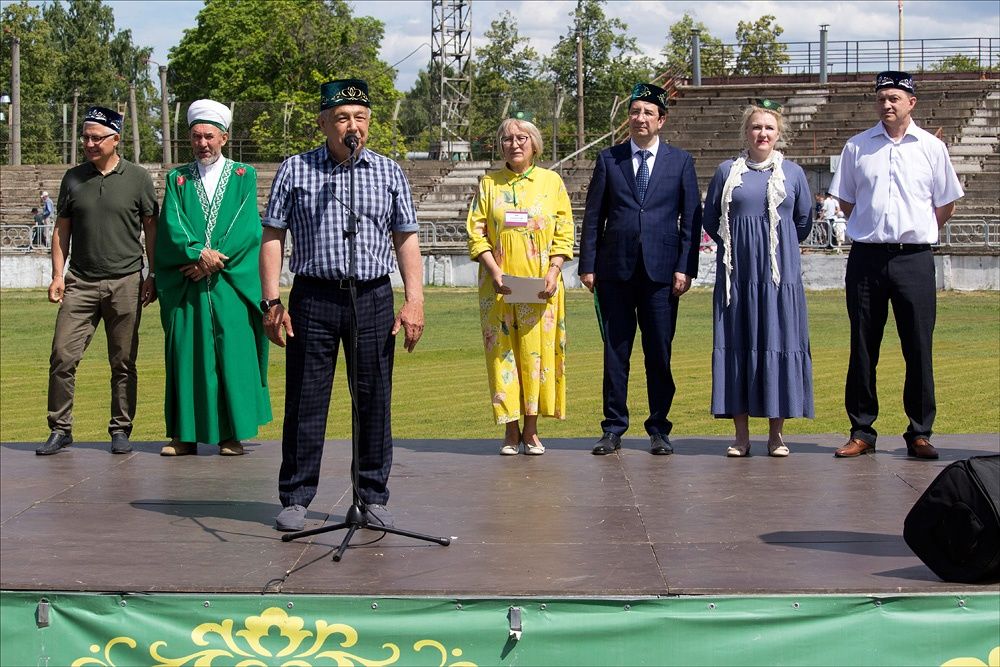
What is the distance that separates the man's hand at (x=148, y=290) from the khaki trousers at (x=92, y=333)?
0.04 metres

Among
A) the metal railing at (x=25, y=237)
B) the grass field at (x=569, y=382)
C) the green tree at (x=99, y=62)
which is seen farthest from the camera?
the green tree at (x=99, y=62)

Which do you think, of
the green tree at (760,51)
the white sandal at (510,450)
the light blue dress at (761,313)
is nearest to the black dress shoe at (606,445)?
the white sandal at (510,450)

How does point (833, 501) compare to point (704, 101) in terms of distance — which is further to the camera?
point (704, 101)

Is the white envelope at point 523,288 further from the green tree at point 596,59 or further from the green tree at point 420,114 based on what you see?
the green tree at point 596,59

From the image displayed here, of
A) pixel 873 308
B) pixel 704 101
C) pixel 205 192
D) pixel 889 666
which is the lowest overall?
pixel 889 666

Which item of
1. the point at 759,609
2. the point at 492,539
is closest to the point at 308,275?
the point at 492,539

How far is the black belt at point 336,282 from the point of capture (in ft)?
20.0

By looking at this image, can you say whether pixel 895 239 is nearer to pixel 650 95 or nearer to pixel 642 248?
pixel 642 248

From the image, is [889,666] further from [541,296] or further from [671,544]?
[541,296]

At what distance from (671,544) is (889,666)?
1158 millimetres

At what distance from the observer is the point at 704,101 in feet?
141

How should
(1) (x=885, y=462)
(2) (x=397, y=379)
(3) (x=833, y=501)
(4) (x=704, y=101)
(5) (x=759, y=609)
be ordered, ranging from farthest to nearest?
(4) (x=704, y=101), (2) (x=397, y=379), (1) (x=885, y=462), (3) (x=833, y=501), (5) (x=759, y=609)

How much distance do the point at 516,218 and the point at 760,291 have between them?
4.71 ft

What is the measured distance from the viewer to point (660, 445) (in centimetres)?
827
